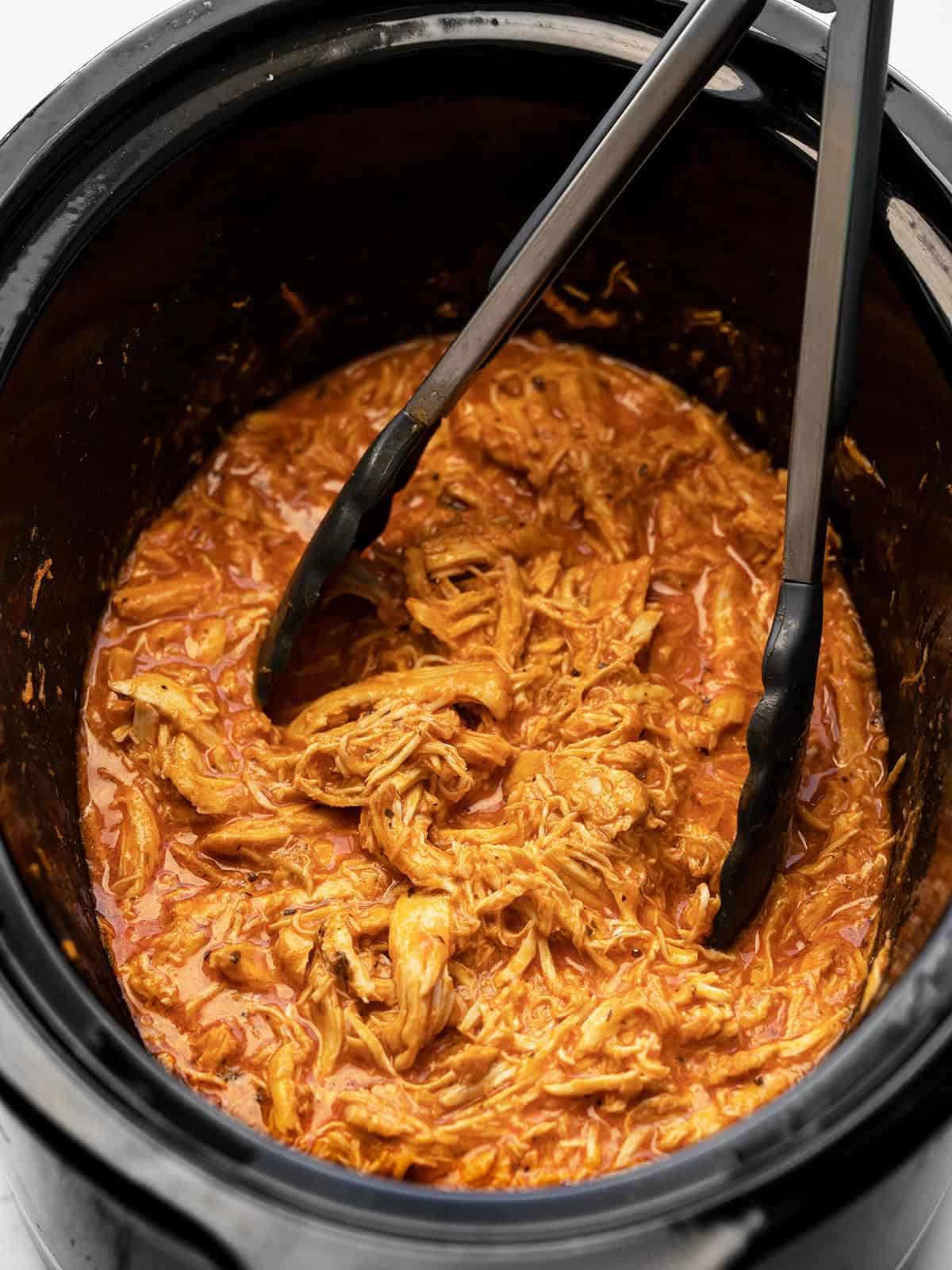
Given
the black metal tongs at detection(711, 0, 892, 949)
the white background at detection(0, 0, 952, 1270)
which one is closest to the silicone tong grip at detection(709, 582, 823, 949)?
the black metal tongs at detection(711, 0, 892, 949)

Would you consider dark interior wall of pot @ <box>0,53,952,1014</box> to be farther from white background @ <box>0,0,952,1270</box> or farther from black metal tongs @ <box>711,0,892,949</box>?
white background @ <box>0,0,952,1270</box>

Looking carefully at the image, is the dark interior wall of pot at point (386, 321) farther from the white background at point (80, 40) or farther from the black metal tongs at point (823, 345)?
the white background at point (80, 40)

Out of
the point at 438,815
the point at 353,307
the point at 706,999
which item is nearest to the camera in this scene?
the point at 706,999

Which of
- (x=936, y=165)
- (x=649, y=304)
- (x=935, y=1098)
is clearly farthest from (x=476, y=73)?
(x=935, y=1098)

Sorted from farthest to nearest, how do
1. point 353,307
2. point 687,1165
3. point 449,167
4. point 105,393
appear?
point 353,307
point 449,167
point 105,393
point 687,1165

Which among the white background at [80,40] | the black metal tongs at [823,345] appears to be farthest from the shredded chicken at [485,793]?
the white background at [80,40]

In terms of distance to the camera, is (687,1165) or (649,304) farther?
(649,304)

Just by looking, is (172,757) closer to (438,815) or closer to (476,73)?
(438,815)
